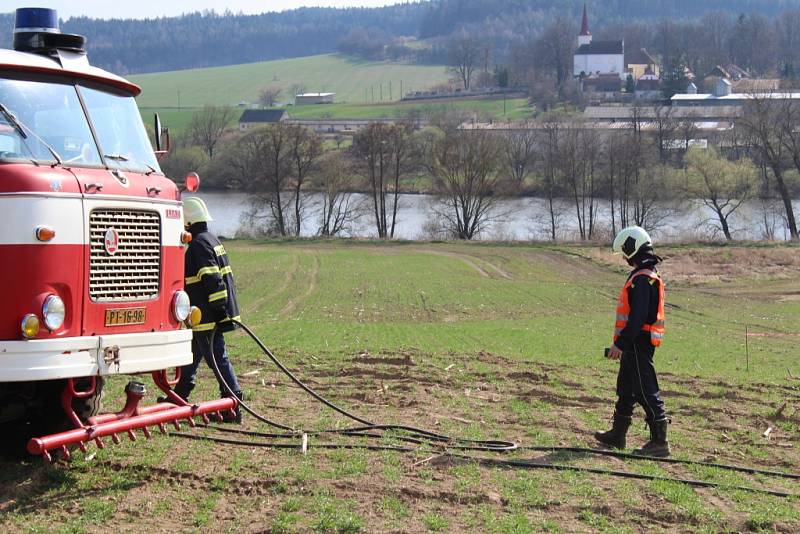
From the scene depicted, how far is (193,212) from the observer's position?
1180cm

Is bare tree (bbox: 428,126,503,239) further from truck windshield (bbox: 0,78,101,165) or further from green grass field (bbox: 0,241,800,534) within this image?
truck windshield (bbox: 0,78,101,165)

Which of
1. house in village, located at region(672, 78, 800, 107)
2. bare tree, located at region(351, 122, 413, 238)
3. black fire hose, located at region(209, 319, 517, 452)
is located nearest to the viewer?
black fire hose, located at region(209, 319, 517, 452)

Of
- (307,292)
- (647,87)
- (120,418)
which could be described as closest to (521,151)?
(307,292)

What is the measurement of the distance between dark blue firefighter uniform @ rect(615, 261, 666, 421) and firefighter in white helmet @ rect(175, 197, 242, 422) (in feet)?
15.0

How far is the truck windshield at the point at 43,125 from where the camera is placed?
29.7ft

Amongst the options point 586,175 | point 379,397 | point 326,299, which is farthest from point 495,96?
point 379,397

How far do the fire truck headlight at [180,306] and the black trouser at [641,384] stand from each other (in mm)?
4913

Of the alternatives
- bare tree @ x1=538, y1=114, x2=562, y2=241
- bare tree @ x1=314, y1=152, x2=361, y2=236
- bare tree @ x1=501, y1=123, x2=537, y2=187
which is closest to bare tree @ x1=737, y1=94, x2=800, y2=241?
bare tree @ x1=538, y1=114, x2=562, y2=241

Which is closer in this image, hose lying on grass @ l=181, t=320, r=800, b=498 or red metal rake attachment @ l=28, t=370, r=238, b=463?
red metal rake attachment @ l=28, t=370, r=238, b=463

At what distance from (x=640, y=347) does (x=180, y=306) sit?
16.7ft

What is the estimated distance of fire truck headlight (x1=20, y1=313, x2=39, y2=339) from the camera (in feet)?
27.6

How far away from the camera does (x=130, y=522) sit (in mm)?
8312

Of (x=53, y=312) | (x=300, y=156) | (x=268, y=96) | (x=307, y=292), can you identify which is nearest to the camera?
(x=53, y=312)

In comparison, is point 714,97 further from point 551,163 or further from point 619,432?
point 619,432
